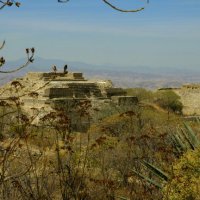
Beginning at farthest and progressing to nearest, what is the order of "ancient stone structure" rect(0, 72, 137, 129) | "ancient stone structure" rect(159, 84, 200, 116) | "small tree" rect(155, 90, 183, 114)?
"ancient stone structure" rect(159, 84, 200, 116), "small tree" rect(155, 90, 183, 114), "ancient stone structure" rect(0, 72, 137, 129)

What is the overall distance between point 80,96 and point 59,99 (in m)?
2.86

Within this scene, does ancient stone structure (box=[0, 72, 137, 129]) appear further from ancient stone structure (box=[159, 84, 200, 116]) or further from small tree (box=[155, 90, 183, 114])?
ancient stone structure (box=[159, 84, 200, 116])

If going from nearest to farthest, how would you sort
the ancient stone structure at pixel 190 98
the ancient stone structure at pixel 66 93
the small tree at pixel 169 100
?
the ancient stone structure at pixel 66 93, the small tree at pixel 169 100, the ancient stone structure at pixel 190 98

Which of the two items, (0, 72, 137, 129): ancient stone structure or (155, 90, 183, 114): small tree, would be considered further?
(155, 90, 183, 114): small tree

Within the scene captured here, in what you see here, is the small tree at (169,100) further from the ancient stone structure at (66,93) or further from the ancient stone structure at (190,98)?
the ancient stone structure at (66,93)

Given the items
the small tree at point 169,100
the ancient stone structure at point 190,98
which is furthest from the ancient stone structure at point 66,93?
the ancient stone structure at point 190,98

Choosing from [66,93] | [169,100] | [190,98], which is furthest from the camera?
[190,98]

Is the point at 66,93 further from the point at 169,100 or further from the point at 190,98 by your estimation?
the point at 190,98

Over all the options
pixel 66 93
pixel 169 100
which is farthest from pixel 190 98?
pixel 66 93

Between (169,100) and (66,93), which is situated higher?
(66,93)

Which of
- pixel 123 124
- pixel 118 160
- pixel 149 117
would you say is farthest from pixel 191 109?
pixel 118 160

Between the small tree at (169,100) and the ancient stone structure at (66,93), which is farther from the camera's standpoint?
the small tree at (169,100)

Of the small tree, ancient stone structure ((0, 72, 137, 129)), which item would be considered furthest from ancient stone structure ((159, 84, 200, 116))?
ancient stone structure ((0, 72, 137, 129))

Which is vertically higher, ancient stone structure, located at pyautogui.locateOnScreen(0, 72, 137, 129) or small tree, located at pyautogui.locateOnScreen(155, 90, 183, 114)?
ancient stone structure, located at pyautogui.locateOnScreen(0, 72, 137, 129)
